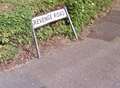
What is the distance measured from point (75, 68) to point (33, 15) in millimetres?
1426

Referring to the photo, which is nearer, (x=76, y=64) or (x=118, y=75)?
(x=118, y=75)

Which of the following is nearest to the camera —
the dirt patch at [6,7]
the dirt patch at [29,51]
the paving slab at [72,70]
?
the paving slab at [72,70]

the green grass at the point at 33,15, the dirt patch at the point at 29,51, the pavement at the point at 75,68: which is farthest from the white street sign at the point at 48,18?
the pavement at the point at 75,68

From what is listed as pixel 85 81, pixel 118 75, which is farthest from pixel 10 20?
pixel 118 75

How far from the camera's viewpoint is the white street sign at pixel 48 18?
594 centimetres

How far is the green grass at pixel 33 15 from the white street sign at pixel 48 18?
0.15 metres

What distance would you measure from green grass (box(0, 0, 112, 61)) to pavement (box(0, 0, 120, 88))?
0.42 meters

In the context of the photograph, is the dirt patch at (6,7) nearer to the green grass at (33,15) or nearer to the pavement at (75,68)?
the green grass at (33,15)

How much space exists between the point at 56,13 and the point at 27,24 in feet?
2.81

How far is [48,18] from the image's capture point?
20.2 ft

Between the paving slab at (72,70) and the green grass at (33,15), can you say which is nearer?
the paving slab at (72,70)

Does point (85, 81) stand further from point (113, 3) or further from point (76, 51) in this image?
point (113, 3)

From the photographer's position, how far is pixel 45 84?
16.1ft

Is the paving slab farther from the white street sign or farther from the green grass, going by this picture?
the white street sign
